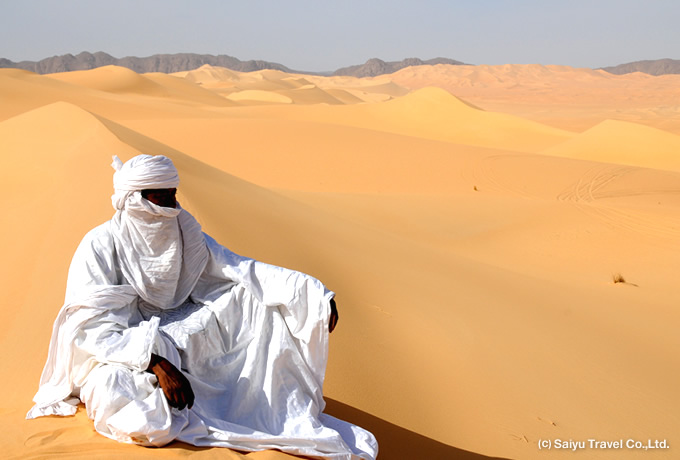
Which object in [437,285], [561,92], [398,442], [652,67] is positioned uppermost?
[652,67]

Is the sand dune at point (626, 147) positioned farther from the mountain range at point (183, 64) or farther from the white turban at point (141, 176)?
the mountain range at point (183, 64)

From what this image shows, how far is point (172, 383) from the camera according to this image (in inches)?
106

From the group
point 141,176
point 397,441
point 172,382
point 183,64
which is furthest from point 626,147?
point 183,64

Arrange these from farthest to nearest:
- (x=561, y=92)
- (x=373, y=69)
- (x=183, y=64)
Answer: (x=373, y=69) → (x=183, y=64) → (x=561, y=92)

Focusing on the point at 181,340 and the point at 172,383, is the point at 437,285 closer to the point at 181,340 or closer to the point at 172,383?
the point at 181,340

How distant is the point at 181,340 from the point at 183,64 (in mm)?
165863

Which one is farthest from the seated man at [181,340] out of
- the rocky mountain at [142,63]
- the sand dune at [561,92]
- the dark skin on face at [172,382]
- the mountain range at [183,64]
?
the mountain range at [183,64]

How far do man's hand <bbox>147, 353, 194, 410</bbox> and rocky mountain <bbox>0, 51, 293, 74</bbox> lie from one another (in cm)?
14346

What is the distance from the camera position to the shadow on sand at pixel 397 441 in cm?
360

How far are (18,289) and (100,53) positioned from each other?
16226 centimetres

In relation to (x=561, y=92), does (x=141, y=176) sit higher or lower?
lower

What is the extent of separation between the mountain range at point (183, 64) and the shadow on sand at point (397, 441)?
473ft

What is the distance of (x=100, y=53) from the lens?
495 feet

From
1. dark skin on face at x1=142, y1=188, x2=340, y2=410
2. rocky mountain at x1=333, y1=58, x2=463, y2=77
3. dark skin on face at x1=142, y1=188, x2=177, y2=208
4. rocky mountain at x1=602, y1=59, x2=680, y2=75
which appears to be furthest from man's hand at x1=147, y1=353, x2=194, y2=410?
rocky mountain at x1=333, y1=58, x2=463, y2=77
